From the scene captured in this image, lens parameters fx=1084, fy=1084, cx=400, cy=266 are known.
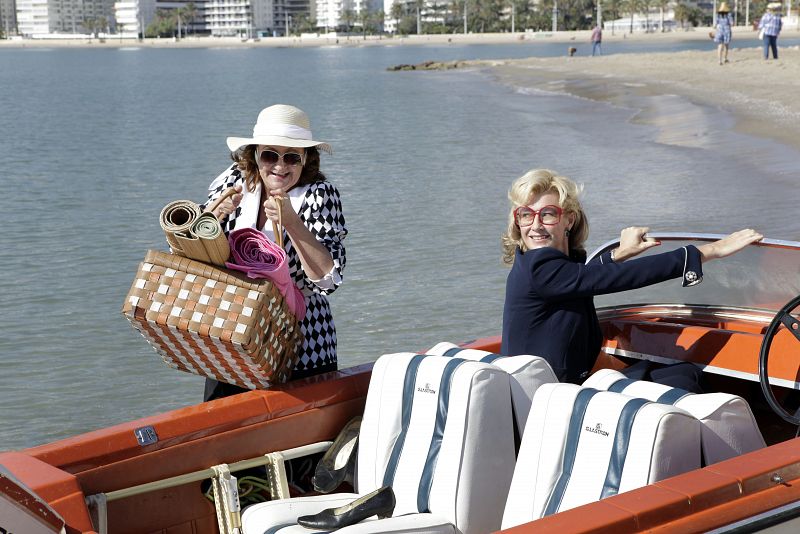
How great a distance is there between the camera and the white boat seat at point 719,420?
307 centimetres

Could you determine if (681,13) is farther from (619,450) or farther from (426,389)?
(619,450)

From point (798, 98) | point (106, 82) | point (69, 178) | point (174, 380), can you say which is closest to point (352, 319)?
point (174, 380)

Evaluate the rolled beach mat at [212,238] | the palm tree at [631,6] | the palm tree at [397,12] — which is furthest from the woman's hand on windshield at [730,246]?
the palm tree at [397,12]

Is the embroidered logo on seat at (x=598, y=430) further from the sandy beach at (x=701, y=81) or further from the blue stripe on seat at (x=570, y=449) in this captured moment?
the sandy beach at (x=701, y=81)

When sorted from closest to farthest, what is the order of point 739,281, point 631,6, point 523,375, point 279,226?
point 523,375 → point 279,226 → point 739,281 → point 631,6

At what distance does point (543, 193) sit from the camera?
3.61m

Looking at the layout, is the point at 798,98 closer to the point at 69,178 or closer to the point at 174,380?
the point at 69,178

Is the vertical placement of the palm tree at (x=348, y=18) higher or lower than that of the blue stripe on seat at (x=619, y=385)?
higher

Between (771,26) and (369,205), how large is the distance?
20.7m

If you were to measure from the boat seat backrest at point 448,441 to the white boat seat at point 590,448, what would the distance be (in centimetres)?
13

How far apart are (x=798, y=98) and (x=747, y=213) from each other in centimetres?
1186

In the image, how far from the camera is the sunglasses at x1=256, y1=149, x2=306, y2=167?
373cm

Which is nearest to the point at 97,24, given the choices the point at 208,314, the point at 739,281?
the point at 739,281

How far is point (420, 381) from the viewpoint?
3422 millimetres
